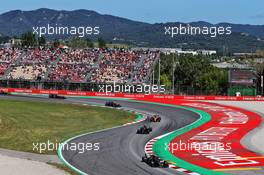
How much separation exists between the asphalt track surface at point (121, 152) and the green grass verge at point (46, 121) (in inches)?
88.0

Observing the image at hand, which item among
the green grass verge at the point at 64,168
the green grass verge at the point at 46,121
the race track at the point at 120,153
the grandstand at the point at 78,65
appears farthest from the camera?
the grandstand at the point at 78,65

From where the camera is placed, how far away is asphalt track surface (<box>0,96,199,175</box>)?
2666cm

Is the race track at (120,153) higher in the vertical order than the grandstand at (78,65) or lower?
lower

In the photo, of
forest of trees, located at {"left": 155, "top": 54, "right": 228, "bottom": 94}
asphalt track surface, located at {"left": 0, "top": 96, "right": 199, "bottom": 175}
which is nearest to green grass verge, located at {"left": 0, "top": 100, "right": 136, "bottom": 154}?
asphalt track surface, located at {"left": 0, "top": 96, "right": 199, "bottom": 175}

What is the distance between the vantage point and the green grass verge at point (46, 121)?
3702 cm

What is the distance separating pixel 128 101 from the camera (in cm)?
6850

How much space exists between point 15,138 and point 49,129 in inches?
226

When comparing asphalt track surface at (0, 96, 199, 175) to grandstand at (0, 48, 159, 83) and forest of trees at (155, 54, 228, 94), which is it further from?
forest of trees at (155, 54, 228, 94)

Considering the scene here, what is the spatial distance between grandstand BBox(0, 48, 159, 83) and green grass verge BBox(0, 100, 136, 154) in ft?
56.9

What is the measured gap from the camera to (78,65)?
280 ft

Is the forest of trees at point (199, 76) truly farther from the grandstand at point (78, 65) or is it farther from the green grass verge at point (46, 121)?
the green grass verge at point (46, 121)

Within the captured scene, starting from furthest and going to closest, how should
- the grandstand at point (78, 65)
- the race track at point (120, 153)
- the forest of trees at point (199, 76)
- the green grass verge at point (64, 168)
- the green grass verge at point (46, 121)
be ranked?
the forest of trees at point (199, 76) < the grandstand at point (78, 65) < the green grass verge at point (46, 121) < the race track at point (120, 153) < the green grass verge at point (64, 168)

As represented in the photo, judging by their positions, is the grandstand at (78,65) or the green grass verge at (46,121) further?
the grandstand at (78,65)

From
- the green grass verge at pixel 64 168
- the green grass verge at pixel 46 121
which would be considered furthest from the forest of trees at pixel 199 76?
the green grass verge at pixel 64 168
